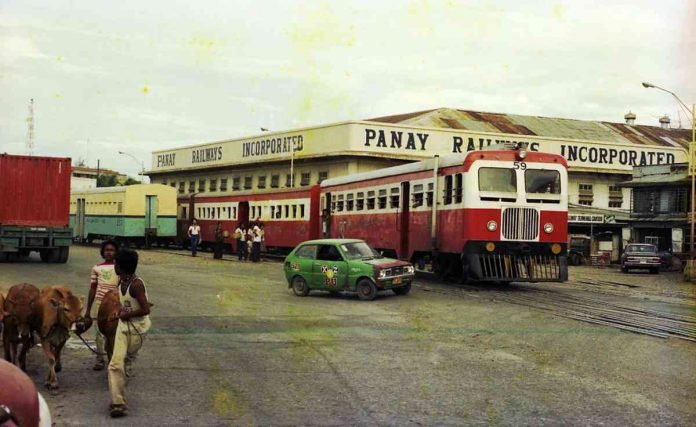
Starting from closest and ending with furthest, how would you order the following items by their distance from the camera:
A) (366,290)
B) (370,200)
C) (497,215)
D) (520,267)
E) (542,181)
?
1. (366,290)
2. (497,215)
3. (520,267)
4. (542,181)
5. (370,200)

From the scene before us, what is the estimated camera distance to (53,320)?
7902 millimetres

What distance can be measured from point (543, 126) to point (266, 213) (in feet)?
115

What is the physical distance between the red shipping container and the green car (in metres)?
12.1

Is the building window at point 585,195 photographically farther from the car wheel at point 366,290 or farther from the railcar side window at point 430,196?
the car wheel at point 366,290

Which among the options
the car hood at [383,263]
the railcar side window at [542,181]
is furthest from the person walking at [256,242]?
the car hood at [383,263]

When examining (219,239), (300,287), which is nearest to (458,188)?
(300,287)

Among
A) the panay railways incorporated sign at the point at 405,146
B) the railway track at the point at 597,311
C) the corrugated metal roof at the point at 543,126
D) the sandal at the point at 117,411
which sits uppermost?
the corrugated metal roof at the point at 543,126

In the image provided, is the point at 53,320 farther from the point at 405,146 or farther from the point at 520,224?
the point at 405,146

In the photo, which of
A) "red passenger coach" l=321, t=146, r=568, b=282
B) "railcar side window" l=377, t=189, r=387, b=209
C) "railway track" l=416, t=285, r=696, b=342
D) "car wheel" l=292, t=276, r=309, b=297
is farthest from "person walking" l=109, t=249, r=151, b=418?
"railcar side window" l=377, t=189, r=387, b=209

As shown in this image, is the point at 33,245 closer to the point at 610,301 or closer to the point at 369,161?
the point at 610,301

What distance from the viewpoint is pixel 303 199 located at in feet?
114

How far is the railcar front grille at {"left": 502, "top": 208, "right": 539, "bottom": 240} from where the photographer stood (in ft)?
65.0

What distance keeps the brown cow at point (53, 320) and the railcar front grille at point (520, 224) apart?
13627mm

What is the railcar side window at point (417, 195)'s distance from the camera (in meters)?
22.5
